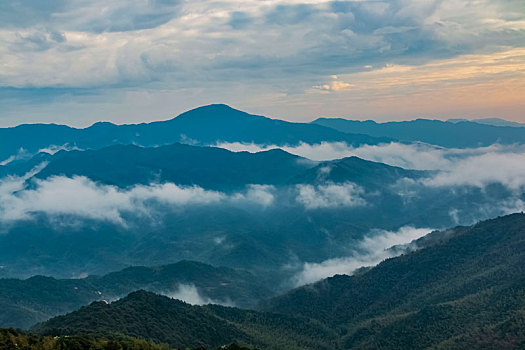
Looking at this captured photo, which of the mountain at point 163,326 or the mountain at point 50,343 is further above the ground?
the mountain at point 50,343

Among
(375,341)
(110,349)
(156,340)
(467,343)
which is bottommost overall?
(375,341)

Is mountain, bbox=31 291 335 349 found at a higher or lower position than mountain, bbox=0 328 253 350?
lower

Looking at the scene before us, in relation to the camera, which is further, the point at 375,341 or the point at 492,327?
the point at 375,341

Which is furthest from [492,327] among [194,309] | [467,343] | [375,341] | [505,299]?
[194,309]

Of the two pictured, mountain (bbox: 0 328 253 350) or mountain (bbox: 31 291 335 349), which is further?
mountain (bbox: 31 291 335 349)

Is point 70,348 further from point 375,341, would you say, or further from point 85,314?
point 375,341

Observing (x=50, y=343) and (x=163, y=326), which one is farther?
(x=163, y=326)

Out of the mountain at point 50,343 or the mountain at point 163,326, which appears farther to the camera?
the mountain at point 163,326

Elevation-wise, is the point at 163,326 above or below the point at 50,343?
below
